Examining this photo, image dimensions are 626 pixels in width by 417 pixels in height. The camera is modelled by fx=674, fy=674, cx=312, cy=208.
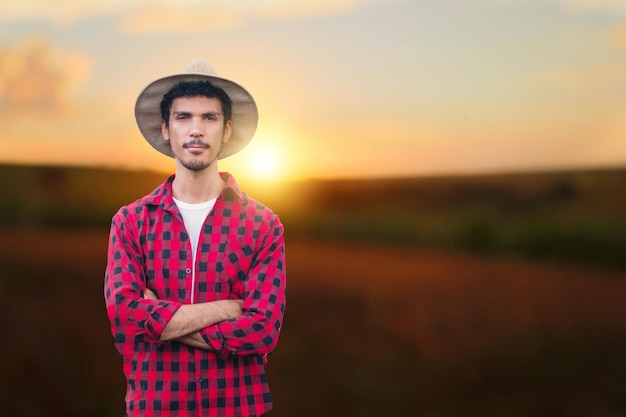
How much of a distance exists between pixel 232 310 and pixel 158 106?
2.92 feet

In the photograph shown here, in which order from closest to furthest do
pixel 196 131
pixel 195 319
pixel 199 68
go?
pixel 195 319 < pixel 196 131 < pixel 199 68

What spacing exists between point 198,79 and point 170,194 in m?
0.46

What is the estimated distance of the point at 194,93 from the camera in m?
2.60

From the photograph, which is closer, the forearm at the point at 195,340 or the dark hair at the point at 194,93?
the forearm at the point at 195,340

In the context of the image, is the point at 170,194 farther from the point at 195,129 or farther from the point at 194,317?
the point at 194,317

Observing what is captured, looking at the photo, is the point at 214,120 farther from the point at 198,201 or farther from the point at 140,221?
the point at 140,221

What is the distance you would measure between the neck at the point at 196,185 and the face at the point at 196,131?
0.11 feet

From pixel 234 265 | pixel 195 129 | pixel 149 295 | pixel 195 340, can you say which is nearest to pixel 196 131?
pixel 195 129

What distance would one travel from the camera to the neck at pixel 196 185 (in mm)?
2623

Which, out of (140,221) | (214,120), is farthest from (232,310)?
(214,120)

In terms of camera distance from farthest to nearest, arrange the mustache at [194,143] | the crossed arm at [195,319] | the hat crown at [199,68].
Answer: the hat crown at [199,68]
the mustache at [194,143]
the crossed arm at [195,319]

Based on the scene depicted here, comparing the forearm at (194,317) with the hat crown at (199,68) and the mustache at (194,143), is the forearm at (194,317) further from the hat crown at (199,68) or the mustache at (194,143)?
the hat crown at (199,68)

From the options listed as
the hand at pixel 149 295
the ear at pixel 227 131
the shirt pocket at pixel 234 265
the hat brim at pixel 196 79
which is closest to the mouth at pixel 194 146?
the ear at pixel 227 131

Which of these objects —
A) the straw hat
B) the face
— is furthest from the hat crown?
the face
